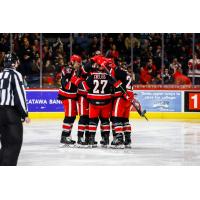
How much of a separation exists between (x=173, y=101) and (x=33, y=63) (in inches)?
143

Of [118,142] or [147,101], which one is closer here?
[118,142]

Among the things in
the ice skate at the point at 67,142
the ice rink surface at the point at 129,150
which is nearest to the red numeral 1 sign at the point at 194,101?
the ice rink surface at the point at 129,150

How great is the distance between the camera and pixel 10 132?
7141 mm

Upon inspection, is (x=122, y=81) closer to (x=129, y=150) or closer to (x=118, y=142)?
(x=118, y=142)

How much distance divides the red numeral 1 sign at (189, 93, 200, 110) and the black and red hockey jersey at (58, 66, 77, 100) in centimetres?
650

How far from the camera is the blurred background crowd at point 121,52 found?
17.6 m

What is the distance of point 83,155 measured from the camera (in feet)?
31.6

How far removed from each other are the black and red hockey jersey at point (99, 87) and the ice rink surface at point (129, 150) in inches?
28.6

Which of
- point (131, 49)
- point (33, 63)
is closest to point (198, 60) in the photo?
point (131, 49)

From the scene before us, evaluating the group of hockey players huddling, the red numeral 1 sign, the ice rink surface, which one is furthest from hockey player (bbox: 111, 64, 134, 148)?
the red numeral 1 sign

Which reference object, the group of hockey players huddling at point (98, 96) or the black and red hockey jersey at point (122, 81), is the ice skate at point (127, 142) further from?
the black and red hockey jersey at point (122, 81)

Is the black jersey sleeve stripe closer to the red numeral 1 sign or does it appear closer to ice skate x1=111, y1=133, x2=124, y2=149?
ice skate x1=111, y1=133, x2=124, y2=149

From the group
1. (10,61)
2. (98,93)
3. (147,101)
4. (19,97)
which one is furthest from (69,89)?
(147,101)

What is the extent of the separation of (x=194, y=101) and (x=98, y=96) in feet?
22.5
